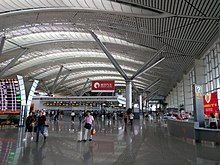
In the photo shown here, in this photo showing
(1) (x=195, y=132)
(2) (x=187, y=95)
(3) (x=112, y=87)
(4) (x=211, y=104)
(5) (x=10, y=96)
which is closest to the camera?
(1) (x=195, y=132)

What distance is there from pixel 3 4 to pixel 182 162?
22.9 m

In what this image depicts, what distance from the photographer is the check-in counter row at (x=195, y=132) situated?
9.90 metres

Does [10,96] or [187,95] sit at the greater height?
[187,95]

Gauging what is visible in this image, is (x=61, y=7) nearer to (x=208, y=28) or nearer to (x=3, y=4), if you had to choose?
(x=3, y=4)

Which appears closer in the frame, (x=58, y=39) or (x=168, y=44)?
(x=168, y=44)

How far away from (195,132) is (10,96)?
676 inches

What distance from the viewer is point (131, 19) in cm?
1939

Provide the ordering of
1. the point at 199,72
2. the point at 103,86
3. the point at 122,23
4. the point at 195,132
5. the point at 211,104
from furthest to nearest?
the point at 103,86 < the point at 199,72 < the point at 122,23 < the point at 211,104 < the point at 195,132

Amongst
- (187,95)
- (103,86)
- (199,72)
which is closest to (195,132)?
(199,72)

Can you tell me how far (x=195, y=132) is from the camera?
10.6 meters

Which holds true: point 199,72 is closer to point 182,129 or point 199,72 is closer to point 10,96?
point 182,129

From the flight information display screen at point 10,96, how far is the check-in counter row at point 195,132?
15.1 metres

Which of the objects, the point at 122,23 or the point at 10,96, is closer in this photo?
the point at 10,96

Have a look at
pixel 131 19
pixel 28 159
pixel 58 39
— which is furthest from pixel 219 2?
pixel 58 39
